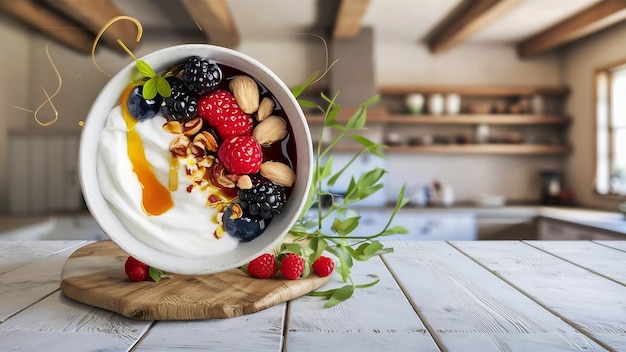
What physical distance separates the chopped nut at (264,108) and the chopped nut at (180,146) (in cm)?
10

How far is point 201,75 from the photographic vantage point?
577mm

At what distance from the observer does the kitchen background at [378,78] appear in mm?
3688

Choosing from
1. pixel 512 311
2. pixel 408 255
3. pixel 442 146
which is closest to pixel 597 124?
pixel 442 146

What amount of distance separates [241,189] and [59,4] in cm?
290

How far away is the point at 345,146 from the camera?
3.89 m

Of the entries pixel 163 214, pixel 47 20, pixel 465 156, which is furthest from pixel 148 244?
pixel 465 156

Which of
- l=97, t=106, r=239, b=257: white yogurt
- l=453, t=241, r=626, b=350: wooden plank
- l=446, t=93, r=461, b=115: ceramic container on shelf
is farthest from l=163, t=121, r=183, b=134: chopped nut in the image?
l=446, t=93, r=461, b=115: ceramic container on shelf

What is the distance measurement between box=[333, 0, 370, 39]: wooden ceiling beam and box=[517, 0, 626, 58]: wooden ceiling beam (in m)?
1.51

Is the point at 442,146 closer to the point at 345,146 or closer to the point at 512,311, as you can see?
the point at 345,146

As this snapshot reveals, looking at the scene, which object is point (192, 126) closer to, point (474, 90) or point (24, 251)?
point (24, 251)

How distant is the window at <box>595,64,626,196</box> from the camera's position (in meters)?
3.64

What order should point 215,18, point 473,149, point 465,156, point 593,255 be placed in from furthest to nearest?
point 465,156 < point 473,149 < point 215,18 < point 593,255

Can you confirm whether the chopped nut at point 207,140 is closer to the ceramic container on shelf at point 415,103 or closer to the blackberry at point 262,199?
the blackberry at point 262,199

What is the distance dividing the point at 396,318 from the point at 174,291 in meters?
0.28
